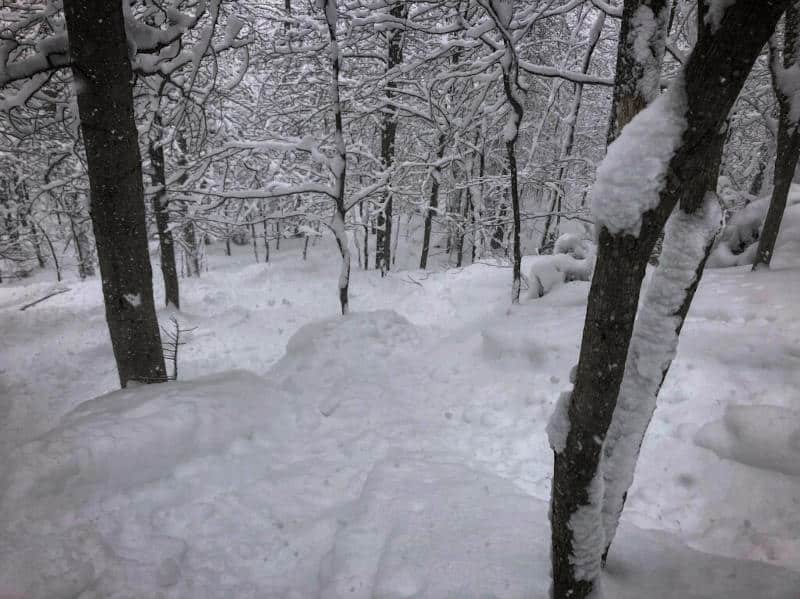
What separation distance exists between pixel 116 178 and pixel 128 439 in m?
2.04

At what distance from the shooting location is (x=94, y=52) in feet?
10.2

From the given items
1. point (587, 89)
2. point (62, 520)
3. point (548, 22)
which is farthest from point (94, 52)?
point (587, 89)

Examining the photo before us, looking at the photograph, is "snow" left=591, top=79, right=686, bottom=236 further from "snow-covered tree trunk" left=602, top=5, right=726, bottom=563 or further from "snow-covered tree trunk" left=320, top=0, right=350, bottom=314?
"snow-covered tree trunk" left=320, top=0, right=350, bottom=314

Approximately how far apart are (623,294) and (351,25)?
246 inches

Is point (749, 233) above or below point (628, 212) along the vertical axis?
below

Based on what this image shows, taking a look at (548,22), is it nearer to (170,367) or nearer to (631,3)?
(631,3)

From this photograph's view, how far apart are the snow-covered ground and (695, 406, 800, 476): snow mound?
1cm

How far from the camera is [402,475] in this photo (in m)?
3.46

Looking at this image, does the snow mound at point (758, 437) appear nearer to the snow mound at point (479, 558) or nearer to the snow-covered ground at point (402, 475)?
the snow-covered ground at point (402, 475)

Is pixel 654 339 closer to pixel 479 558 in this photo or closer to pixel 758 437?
pixel 479 558

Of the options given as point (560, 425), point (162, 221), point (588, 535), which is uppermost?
point (162, 221)

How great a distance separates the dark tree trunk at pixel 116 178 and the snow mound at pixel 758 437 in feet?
16.4

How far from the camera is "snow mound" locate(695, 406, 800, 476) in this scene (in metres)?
3.23

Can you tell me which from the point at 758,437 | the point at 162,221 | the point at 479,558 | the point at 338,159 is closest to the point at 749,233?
the point at 758,437
